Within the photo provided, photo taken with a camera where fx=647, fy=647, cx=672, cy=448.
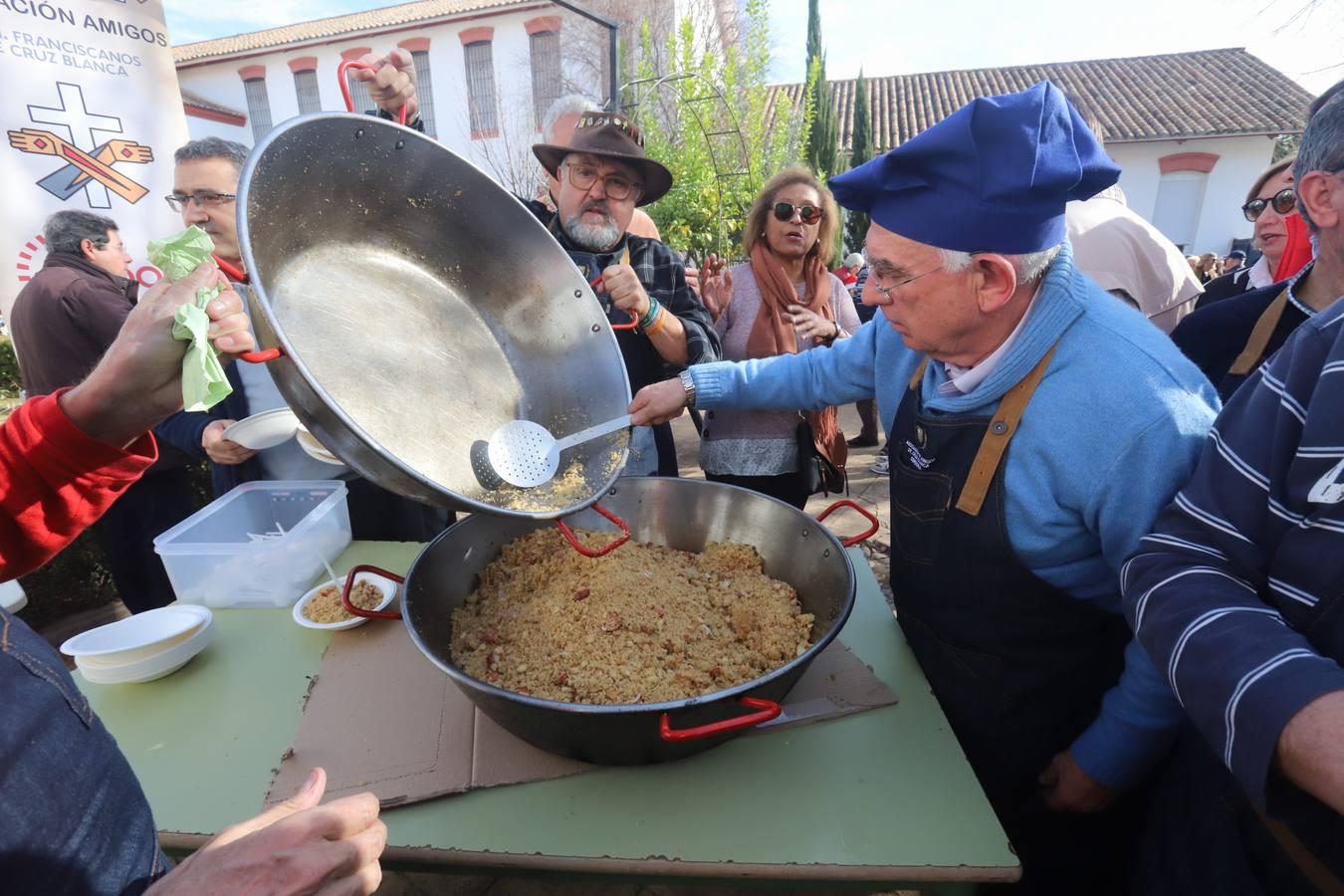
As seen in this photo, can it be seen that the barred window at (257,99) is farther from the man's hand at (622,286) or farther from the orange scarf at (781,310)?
the man's hand at (622,286)

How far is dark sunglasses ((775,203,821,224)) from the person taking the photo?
2.66m

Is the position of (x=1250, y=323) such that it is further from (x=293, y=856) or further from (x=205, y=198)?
(x=205, y=198)

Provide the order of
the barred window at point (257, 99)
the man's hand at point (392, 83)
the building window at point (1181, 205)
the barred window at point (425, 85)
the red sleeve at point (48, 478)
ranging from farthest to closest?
the barred window at point (257, 99) → the barred window at point (425, 85) → the building window at point (1181, 205) → the man's hand at point (392, 83) → the red sleeve at point (48, 478)

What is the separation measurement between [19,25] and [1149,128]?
18.7m

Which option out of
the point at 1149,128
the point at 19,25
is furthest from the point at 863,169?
the point at 1149,128

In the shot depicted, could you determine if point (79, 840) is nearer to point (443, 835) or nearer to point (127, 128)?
point (443, 835)

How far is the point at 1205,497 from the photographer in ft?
3.02

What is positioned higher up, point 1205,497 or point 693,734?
point 1205,497

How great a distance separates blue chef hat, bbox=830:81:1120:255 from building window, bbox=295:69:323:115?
20975 millimetres

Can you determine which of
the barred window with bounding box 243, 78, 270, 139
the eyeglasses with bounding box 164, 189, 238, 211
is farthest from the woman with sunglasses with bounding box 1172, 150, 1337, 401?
the barred window with bounding box 243, 78, 270, 139

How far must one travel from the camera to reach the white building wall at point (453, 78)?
16.0 meters

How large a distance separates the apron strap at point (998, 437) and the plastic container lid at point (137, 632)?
1.67m

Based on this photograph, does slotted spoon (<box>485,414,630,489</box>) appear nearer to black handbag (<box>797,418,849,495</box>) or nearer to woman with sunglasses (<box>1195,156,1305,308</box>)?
black handbag (<box>797,418,849,495</box>)

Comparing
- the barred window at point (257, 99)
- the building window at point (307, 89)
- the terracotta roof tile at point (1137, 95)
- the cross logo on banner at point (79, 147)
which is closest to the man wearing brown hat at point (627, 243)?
the cross logo on banner at point (79, 147)
